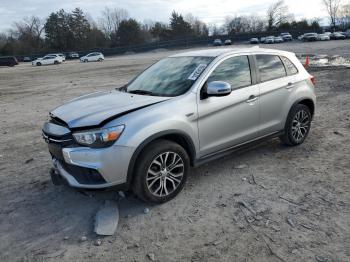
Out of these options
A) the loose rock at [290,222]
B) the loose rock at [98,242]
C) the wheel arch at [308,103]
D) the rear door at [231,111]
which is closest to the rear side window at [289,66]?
the wheel arch at [308,103]

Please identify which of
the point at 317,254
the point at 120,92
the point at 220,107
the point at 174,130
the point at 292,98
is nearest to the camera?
the point at 317,254

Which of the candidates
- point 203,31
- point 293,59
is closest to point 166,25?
point 203,31

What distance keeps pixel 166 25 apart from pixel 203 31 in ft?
38.4

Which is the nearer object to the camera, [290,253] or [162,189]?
[290,253]

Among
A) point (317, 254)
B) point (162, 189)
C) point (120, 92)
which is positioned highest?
point (120, 92)

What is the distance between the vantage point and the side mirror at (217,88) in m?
4.46

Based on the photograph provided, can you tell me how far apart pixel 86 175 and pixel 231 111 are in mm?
2129

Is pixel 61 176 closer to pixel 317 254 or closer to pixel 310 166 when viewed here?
pixel 317 254

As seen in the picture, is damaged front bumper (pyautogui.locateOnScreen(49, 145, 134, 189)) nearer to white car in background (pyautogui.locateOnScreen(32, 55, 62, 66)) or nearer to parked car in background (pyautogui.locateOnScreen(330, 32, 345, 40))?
white car in background (pyautogui.locateOnScreen(32, 55, 62, 66))

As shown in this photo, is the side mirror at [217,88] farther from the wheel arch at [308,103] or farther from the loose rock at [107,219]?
the wheel arch at [308,103]

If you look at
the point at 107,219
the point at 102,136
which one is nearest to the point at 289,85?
the point at 102,136

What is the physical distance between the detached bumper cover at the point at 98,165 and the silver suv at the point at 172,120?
0.04 ft

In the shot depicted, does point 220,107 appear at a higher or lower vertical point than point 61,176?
higher

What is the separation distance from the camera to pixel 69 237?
3846 millimetres
